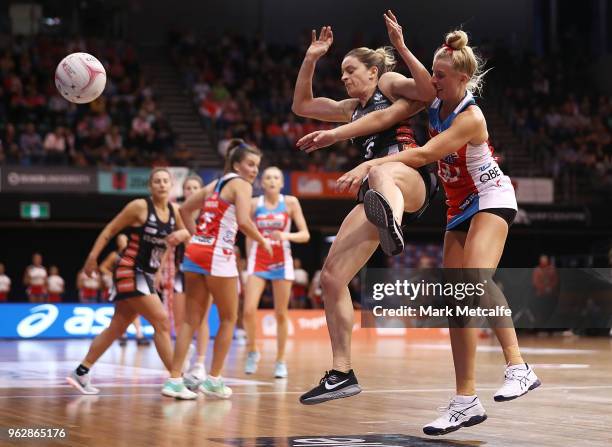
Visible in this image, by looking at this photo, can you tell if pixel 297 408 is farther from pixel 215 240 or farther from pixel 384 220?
pixel 384 220

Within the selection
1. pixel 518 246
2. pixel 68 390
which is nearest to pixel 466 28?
pixel 518 246

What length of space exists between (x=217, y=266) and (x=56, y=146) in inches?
634

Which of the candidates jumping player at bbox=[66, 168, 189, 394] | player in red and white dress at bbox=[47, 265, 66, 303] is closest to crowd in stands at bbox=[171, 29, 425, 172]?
player in red and white dress at bbox=[47, 265, 66, 303]

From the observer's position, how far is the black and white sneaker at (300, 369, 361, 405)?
646 centimetres

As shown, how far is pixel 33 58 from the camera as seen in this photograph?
27.3 meters

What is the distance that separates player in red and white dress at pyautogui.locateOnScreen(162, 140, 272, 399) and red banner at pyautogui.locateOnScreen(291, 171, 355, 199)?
16115 mm

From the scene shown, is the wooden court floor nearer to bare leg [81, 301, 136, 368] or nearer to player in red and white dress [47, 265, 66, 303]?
bare leg [81, 301, 136, 368]

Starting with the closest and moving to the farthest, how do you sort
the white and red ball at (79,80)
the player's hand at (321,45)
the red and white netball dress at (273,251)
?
the player's hand at (321,45), the white and red ball at (79,80), the red and white netball dress at (273,251)

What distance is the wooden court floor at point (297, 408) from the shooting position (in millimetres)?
6613

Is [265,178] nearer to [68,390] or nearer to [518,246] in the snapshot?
[68,390]

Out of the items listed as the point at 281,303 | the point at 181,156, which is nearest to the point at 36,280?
the point at 181,156

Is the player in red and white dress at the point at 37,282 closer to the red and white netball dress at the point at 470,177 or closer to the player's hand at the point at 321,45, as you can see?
the player's hand at the point at 321,45

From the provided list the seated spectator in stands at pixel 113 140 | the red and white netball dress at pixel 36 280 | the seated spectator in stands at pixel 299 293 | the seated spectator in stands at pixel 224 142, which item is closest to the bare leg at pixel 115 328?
the red and white netball dress at pixel 36 280

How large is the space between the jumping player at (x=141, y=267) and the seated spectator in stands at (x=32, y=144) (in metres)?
14.6
